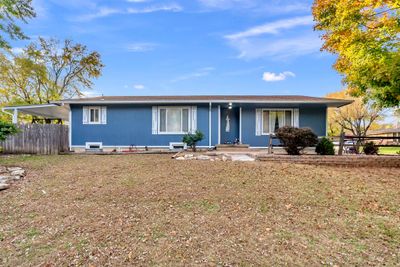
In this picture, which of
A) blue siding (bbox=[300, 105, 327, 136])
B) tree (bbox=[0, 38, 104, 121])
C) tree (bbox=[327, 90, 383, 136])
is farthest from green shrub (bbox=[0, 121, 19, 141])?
tree (bbox=[327, 90, 383, 136])

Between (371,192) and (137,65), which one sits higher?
(137,65)

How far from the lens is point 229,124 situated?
49.4 ft

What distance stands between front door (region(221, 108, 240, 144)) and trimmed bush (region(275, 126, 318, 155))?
497cm

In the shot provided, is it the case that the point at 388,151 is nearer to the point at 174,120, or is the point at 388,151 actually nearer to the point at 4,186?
the point at 174,120

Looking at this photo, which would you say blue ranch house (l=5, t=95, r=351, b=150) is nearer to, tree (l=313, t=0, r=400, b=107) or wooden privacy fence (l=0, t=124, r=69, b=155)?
wooden privacy fence (l=0, t=124, r=69, b=155)

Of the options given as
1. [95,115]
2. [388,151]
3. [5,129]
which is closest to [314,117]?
[388,151]

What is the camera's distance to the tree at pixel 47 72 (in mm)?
24469

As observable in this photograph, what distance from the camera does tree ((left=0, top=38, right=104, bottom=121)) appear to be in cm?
2447

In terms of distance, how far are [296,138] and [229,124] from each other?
5673 millimetres

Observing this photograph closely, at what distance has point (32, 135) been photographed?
1328 centimetres

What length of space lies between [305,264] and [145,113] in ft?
40.6

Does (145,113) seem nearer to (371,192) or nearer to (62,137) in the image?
(62,137)

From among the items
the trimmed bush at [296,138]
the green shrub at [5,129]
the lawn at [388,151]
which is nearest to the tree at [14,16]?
the green shrub at [5,129]

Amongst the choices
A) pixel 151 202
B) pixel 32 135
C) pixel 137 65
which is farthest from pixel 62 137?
pixel 151 202
